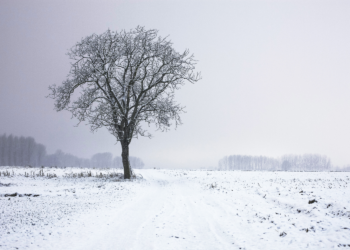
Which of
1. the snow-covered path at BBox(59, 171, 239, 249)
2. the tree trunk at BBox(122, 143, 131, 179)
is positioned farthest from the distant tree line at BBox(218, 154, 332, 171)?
the snow-covered path at BBox(59, 171, 239, 249)

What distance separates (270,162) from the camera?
505 feet

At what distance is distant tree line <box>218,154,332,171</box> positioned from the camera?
137 m

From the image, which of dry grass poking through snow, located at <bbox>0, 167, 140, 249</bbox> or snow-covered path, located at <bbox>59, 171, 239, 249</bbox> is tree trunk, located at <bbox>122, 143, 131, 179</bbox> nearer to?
dry grass poking through snow, located at <bbox>0, 167, 140, 249</bbox>

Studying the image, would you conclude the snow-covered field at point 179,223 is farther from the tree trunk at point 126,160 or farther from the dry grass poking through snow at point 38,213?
the tree trunk at point 126,160

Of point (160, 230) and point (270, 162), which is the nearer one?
point (160, 230)

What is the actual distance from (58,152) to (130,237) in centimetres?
15126

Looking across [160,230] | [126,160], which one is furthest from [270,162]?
[160,230]

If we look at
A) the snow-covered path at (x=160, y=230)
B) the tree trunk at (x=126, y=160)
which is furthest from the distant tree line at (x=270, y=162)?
the snow-covered path at (x=160, y=230)

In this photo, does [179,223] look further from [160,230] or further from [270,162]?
[270,162]

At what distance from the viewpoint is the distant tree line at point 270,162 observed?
13725 cm

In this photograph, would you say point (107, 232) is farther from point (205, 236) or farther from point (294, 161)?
point (294, 161)

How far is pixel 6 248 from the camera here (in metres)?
4.61

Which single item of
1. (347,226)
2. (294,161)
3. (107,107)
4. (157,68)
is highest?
(157,68)

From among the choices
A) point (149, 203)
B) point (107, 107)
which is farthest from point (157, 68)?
point (149, 203)
